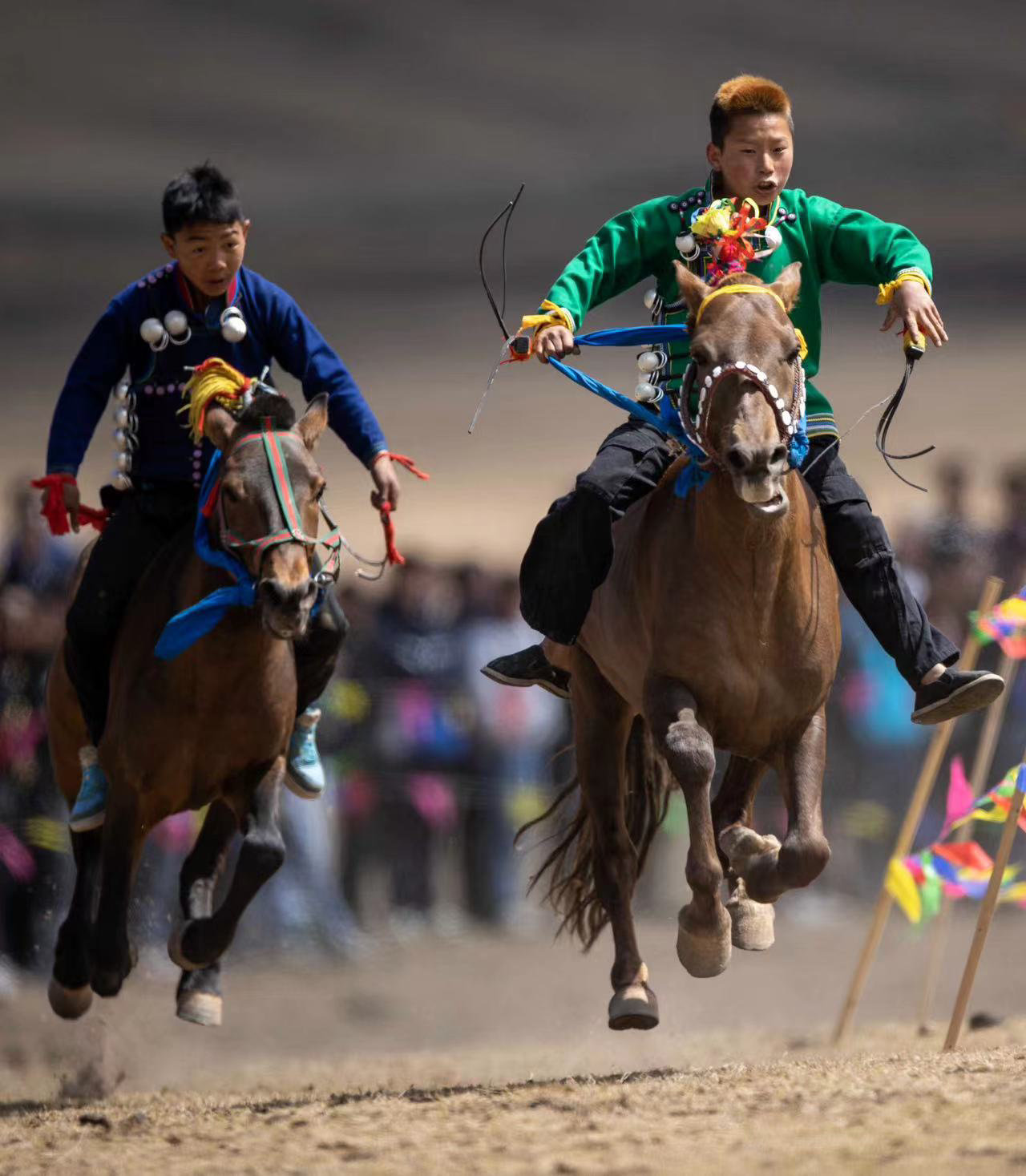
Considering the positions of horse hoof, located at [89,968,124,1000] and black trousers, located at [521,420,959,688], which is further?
horse hoof, located at [89,968,124,1000]

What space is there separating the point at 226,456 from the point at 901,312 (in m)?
2.27

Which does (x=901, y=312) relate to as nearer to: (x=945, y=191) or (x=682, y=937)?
(x=682, y=937)

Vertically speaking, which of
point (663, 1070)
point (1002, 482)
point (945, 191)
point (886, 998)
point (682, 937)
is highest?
point (945, 191)

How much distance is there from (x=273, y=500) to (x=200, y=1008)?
1998 mm

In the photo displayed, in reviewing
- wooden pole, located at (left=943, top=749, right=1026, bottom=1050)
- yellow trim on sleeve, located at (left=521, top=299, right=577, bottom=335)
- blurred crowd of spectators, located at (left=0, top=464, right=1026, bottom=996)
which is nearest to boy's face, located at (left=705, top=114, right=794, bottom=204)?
yellow trim on sleeve, located at (left=521, top=299, right=577, bottom=335)

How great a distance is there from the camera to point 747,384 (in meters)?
6.19

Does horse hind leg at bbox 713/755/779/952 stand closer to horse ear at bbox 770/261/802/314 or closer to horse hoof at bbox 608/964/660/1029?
horse hoof at bbox 608/964/660/1029

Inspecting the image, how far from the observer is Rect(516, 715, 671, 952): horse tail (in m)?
8.12

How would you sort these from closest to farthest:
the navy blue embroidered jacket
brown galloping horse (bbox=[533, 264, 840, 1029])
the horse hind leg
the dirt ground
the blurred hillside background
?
the dirt ground, brown galloping horse (bbox=[533, 264, 840, 1029]), the horse hind leg, the navy blue embroidered jacket, the blurred hillside background

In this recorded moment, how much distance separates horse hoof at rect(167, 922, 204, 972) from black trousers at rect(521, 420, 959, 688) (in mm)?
1622

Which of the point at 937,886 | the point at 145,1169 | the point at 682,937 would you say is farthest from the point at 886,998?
the point at 145,1169

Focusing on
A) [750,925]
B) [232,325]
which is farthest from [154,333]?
[750,925]

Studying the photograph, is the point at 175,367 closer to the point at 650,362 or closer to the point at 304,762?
the point at 304,762

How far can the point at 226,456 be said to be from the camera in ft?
24.0
